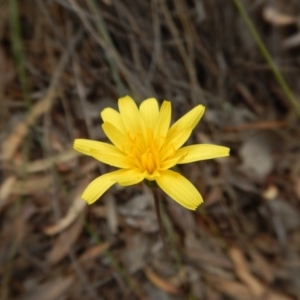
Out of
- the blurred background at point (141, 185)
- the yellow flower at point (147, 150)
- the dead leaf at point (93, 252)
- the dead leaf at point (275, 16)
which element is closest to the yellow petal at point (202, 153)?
the yellow flower at point (147, 150)

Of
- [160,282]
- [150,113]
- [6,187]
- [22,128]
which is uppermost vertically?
[22,128]

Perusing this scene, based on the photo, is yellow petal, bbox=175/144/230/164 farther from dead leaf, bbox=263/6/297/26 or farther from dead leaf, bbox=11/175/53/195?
dead leaf, bbox=263/6/297/26

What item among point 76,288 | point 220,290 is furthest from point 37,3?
point 220,290

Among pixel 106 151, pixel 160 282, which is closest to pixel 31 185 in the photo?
pixel 160 282

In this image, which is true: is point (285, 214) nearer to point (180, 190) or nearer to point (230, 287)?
point (230, 287)

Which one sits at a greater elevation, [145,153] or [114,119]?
[114,119]

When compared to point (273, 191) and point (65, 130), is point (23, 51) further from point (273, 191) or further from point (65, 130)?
point (273, 191)

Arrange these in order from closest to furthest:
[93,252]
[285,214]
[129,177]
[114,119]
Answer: [129,177]
[114,119]
[93,252]
[285,214]

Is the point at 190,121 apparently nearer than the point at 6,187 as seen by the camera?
Yes
